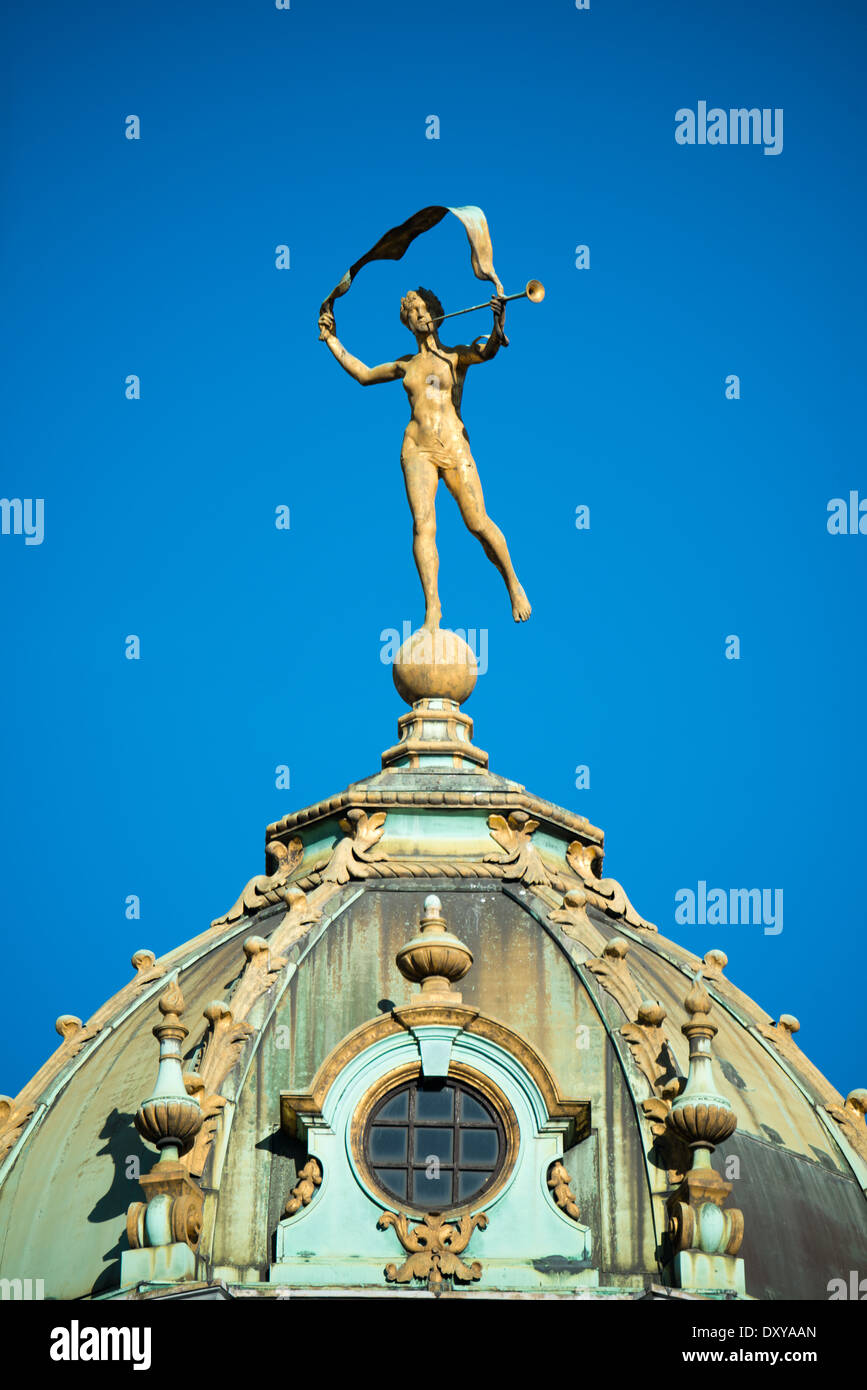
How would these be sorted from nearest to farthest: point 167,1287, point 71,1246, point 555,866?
point 167,1287, point 71,1246, point 555,866

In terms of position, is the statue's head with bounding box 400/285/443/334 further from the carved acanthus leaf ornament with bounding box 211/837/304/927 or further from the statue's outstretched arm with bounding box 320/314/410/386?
the carved acanthus leaf ornament with bounding box 211/837/304/927

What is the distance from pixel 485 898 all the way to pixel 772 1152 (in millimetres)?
4838

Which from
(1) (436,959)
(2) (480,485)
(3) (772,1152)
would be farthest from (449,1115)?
(2) (480,485)

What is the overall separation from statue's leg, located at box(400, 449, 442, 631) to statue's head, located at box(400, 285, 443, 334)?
177 centimetres

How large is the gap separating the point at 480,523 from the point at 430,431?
4.81 feet

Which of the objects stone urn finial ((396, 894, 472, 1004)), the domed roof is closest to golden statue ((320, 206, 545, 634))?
the domed roof

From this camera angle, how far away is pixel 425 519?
168ft

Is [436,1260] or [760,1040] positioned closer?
[436,1260]

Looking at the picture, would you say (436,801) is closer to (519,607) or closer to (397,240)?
(519,607)

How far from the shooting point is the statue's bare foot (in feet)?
170

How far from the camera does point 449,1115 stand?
143 feet

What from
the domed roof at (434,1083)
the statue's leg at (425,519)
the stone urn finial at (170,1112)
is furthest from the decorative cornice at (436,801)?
the stone urn finial at (170,1112)
